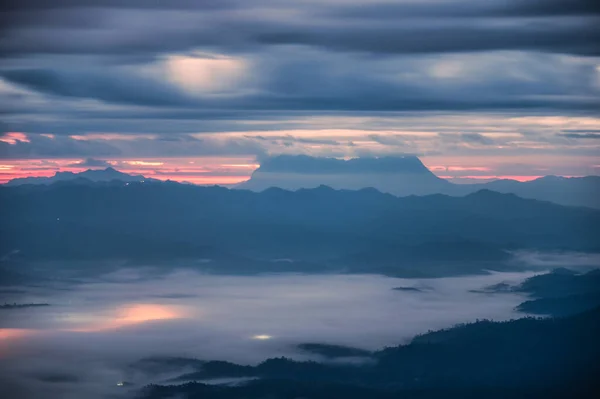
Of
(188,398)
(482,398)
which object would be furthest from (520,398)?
(188,398)

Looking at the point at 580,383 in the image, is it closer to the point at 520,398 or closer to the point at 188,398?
the point at 520,398

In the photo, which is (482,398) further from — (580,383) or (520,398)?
(580,383)

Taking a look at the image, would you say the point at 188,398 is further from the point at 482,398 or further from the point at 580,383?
the point at 580,383

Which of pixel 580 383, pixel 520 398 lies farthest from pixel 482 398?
pixel 580 383

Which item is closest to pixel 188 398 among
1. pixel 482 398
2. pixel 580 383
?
pixel 482 398

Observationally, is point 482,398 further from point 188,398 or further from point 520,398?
point 188,398
